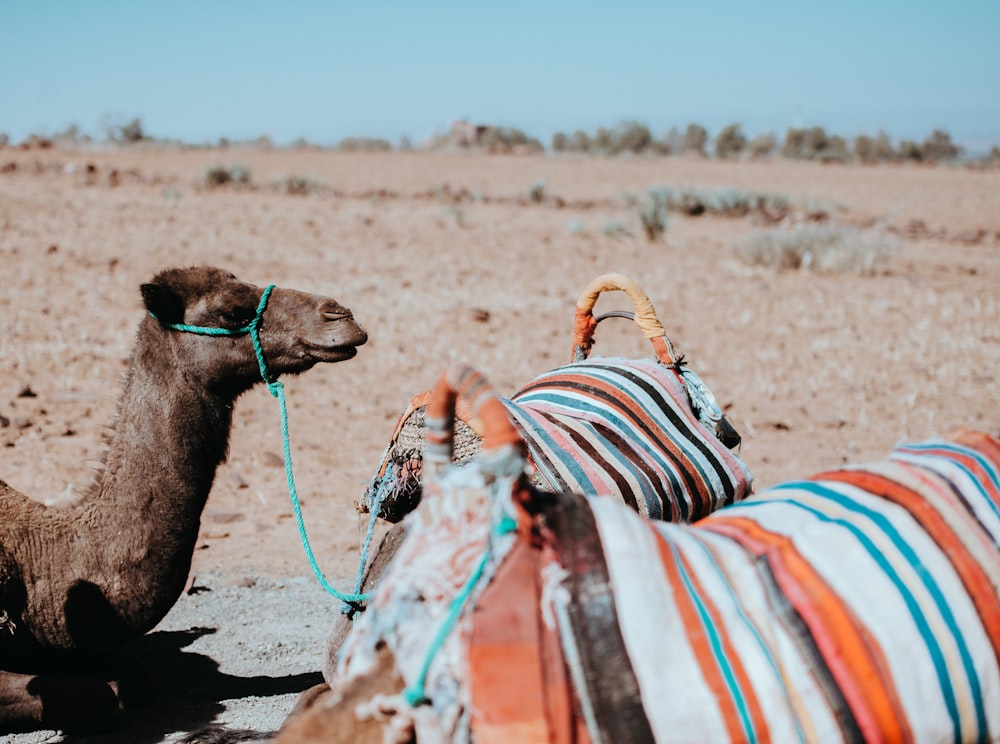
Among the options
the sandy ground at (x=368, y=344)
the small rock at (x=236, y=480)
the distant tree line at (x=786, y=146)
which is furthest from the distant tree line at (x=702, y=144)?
the small rock at (x=236, y=480)

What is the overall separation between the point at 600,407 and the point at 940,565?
194 cm

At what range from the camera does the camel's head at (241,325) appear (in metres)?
3.93

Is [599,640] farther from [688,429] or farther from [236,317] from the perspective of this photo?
[236,317]

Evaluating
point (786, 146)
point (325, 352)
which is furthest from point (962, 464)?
point (786, 146)

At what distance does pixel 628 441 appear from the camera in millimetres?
3793

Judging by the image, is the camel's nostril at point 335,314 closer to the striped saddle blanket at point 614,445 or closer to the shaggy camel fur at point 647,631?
the striped saddle blanket at point 614,445

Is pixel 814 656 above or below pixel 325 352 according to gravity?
below

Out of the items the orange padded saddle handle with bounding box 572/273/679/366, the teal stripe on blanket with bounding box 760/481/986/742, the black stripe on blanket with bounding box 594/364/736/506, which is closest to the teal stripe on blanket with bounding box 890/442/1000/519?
the teal stripe on blanket with bounding box 760/481/986/742

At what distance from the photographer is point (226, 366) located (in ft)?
13.0

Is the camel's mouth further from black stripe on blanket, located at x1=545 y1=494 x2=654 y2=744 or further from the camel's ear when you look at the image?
black stripe on blanket, located at x1=545 y1=494 x2=654 y2=744

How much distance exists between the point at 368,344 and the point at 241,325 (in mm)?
6645

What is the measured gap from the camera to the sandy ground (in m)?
5.56

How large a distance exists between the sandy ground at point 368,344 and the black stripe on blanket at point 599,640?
8.01ft

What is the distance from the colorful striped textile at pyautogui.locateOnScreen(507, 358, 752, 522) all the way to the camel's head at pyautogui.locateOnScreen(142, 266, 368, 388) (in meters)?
0.89
